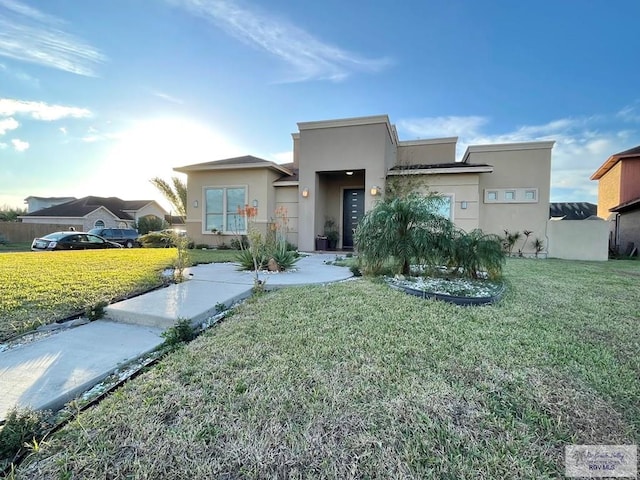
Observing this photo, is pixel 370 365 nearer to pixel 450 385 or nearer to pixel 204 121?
pixel 450 385

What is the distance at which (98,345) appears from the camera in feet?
10.3

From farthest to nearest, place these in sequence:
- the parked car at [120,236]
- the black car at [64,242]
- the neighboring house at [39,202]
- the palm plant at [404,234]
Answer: the neighboring house at [39,202]
the parked car at [120,236]
the black car at [64,242]
the palm plant at [404,234]

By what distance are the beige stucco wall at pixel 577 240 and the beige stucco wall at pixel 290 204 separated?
1101cm

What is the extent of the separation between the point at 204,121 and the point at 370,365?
11204 mm

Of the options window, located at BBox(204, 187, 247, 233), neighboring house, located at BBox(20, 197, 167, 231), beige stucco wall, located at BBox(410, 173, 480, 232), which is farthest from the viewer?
neighboring house, located at BBox(20, 197, 167, 231)

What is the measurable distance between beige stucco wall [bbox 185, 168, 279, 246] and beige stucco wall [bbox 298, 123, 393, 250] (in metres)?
1.56

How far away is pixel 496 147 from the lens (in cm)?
1304

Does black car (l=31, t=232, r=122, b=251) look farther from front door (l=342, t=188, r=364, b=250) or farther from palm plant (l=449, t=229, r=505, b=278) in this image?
palm plant (l=449, t=229, r=505, b=278)

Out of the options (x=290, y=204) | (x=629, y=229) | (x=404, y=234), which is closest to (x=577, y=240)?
(x=629, y=229)

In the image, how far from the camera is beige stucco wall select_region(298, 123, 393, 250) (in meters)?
12.0

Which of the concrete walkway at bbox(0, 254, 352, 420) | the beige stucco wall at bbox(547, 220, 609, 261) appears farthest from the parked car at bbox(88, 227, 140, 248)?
the beige stucco wall at bbox(547, 220, 609, 261)

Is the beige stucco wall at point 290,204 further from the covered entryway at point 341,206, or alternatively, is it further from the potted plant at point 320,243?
the covered entryway at point 341,206

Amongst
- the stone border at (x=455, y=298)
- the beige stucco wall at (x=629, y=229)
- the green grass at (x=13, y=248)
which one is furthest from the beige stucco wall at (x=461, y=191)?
the green grass at (x=13, y=248)

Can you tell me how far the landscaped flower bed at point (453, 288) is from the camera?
4.50 m
